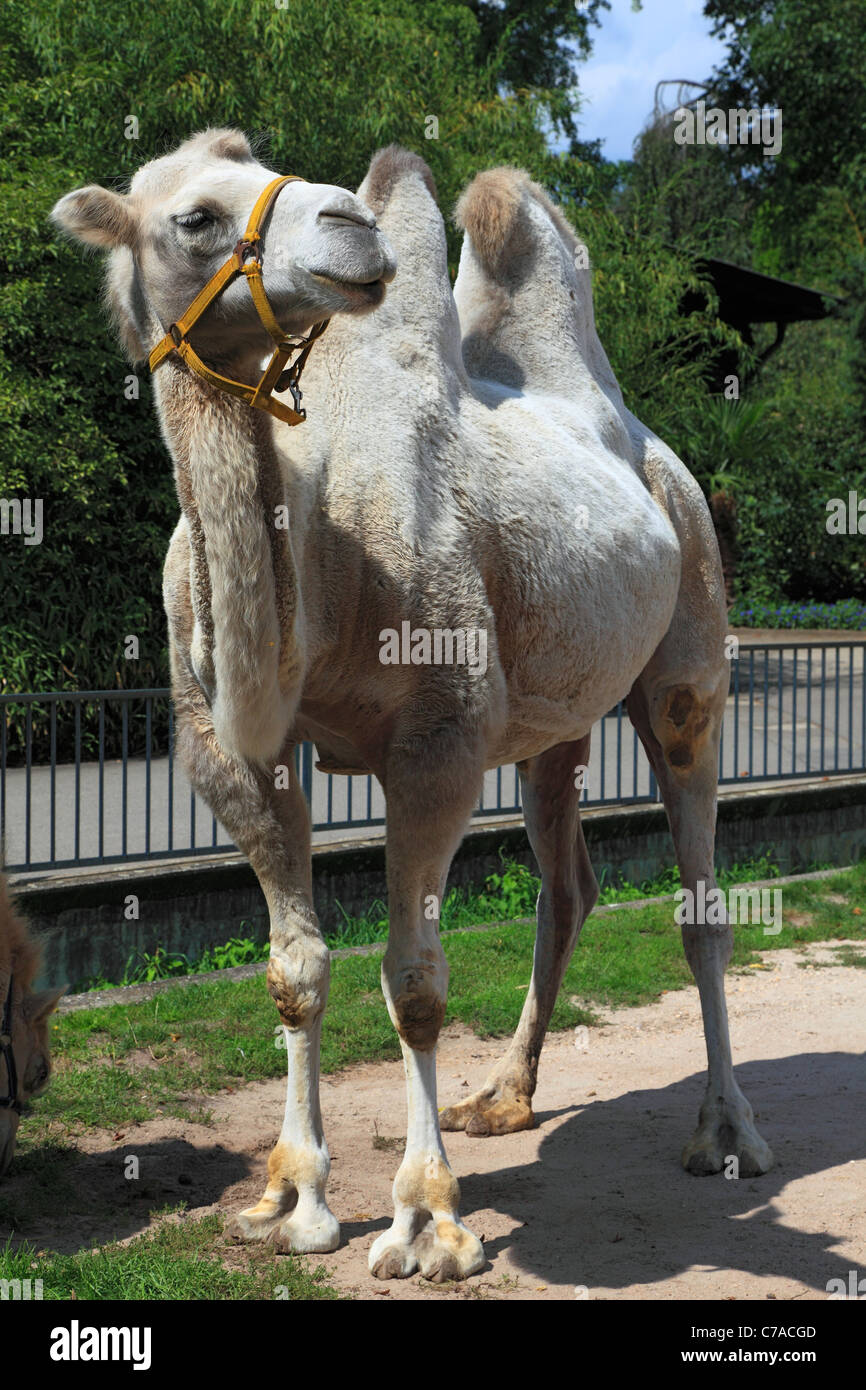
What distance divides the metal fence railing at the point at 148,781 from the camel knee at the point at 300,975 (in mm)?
1642

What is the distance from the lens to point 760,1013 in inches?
271

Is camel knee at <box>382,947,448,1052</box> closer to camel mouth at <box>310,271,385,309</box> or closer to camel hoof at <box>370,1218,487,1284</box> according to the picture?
camel hoof at <box>370,1218,487,1284</box>

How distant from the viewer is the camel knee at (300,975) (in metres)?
3.90

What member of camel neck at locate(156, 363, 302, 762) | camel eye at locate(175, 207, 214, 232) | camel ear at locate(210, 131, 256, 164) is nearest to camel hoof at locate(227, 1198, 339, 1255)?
camel neck at locate(156, 363, 302, 762)

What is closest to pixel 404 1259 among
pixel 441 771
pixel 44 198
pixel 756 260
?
pixel 441 771

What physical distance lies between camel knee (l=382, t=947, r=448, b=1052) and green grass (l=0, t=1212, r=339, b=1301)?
0.68 m

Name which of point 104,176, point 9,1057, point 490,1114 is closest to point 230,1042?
point 490,1114

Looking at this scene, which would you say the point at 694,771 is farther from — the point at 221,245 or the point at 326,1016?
Answer: the point at 221,245

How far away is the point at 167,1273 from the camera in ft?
12.1

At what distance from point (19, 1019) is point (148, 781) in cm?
266

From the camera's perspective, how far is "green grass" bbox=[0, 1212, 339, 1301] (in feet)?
11.8

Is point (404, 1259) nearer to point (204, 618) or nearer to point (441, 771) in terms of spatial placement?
point (441, 771)

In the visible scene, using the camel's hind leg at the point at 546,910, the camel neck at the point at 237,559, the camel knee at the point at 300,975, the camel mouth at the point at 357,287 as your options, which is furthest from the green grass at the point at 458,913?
the camel mouth at the point at 357,287
